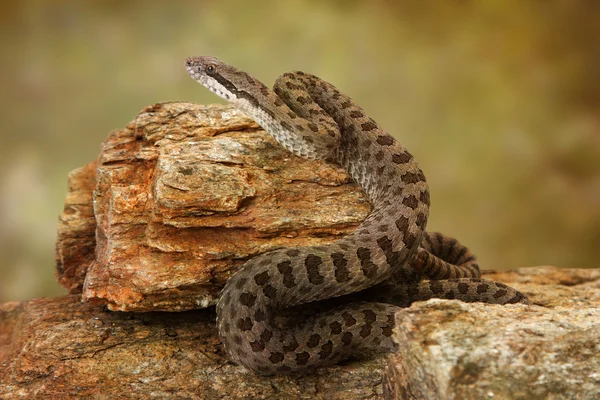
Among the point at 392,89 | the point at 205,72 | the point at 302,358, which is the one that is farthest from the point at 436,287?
the point at 392,89

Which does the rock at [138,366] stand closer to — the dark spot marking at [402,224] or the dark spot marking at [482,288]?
the dark spot marking at [402,224]

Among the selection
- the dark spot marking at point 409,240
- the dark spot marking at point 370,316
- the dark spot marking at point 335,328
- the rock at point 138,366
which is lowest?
the rock at point 138,366

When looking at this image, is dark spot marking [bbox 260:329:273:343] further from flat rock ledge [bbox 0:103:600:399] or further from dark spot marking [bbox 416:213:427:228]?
dark spot marking [bbox 416:213:427:228]

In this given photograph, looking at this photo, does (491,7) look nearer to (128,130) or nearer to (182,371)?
(128,130)

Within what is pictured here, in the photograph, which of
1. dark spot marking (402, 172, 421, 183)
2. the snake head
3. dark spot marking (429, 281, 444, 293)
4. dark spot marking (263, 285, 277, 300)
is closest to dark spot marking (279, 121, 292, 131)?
the snake head

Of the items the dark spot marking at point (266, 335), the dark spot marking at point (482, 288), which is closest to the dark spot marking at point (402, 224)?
the dark spot marking at point (482, 288)

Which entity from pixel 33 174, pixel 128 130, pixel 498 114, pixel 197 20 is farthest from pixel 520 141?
pixel 33 174
